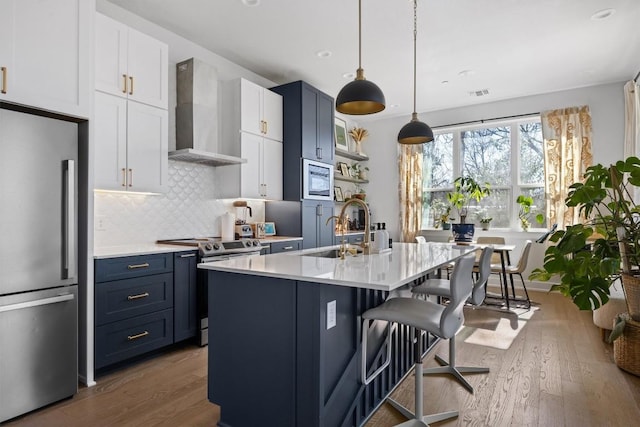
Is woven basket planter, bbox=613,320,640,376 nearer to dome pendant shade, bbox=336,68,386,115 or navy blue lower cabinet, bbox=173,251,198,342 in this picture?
dome pendant shade, bbox=336,68,386,115

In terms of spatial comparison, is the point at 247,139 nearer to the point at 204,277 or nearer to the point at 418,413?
the point at 204,277

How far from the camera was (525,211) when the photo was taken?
5734 mm

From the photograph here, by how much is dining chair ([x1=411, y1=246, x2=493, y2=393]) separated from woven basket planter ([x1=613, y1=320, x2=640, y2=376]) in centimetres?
101

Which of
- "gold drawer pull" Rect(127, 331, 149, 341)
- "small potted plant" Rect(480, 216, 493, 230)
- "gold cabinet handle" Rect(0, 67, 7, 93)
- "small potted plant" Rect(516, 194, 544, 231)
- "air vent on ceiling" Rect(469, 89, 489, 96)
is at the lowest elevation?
"gold drawer pull" Rect(127, 331, 149, 341)

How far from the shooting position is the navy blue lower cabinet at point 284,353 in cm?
169

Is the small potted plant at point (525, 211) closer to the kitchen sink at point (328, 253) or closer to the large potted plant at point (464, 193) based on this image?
the large potted plant at point (464, 193)

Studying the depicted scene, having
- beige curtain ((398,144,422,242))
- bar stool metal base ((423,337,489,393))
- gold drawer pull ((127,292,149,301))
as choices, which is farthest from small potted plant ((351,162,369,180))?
gold drawer pull ((127,292,149,301))

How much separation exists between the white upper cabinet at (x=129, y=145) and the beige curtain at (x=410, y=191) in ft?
14.4

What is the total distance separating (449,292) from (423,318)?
0.71m

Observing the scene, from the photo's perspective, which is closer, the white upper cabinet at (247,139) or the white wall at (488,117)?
the white upper cabinet at (247,139)

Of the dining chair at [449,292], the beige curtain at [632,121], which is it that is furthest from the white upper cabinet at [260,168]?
the beige curtain at [632,121]

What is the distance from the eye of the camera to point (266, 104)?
449 centimetres

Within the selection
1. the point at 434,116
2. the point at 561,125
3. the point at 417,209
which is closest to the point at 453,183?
the point at 417,209

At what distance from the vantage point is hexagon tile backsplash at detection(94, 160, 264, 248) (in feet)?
10.6
